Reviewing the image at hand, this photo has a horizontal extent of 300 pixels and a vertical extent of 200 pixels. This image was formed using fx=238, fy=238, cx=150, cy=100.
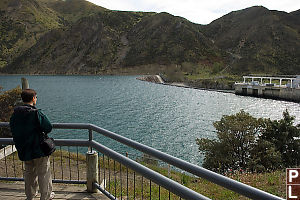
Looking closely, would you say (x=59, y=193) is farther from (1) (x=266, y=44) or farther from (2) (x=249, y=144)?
(1) (x=266, y=44)

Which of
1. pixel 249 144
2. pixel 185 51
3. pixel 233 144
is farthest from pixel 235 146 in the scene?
pixel 185 51

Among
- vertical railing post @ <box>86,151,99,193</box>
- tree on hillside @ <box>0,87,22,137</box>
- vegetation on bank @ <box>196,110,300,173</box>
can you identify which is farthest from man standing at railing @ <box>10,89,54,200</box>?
tree on hillside @ <box>0,87,22,137</box>

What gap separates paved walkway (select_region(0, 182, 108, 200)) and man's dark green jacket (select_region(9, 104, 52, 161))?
4.81 feet

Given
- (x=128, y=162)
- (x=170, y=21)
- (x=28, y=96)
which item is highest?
(x=170, y=21)

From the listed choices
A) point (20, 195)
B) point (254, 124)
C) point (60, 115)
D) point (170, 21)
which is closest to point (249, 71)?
point (170, 21)

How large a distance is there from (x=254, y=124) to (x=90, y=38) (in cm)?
19705

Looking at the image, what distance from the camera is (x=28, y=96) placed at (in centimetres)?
400

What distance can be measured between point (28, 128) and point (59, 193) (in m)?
2.01

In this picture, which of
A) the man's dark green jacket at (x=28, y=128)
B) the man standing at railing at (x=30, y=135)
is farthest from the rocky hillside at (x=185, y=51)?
the man's dark green jacket at (x=28, y=128)

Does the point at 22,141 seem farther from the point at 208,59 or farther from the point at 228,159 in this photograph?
the point at 208,59

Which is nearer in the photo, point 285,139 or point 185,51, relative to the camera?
point 285,139

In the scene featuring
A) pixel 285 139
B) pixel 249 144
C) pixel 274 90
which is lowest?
pixel 249 144

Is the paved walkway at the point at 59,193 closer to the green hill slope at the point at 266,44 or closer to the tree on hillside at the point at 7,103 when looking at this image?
the tree on hillside at the point at 7,103

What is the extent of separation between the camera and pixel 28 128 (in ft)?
12.6
